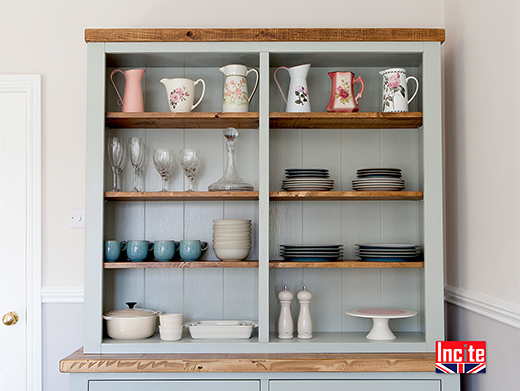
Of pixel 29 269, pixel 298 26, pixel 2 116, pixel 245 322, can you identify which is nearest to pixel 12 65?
pixel 2 116

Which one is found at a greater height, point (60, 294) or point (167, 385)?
point (60, 294)

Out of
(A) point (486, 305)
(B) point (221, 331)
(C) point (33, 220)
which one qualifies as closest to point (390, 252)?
(A) point (486, 305)

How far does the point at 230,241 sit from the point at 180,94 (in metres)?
0.67

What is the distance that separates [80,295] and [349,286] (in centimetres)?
127

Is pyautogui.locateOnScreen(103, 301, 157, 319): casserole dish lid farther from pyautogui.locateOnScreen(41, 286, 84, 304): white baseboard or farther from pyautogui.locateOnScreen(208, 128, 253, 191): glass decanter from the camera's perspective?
pyautogui.locateOnScreen(208, 128, 253, 191): glass decanter

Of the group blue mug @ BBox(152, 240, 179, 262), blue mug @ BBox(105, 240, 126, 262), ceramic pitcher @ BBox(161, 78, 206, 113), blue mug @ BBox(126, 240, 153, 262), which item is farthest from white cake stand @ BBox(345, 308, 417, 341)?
ceramic pitcher @ BBox(161, 78, 206, 113)

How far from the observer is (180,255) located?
7.11ft

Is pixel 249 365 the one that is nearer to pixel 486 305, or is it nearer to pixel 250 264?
pixel 250 264

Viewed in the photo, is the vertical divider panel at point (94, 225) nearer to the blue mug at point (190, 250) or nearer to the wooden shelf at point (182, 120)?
the wooden shelf at point (182, 120)

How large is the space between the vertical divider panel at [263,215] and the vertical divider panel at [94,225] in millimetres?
648

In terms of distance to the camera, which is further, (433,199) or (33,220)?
(33,220)

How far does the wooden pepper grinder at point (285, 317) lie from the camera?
83.1 inches

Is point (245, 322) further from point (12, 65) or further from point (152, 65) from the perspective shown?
point (12, 65)

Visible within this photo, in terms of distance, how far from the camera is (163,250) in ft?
6.97
